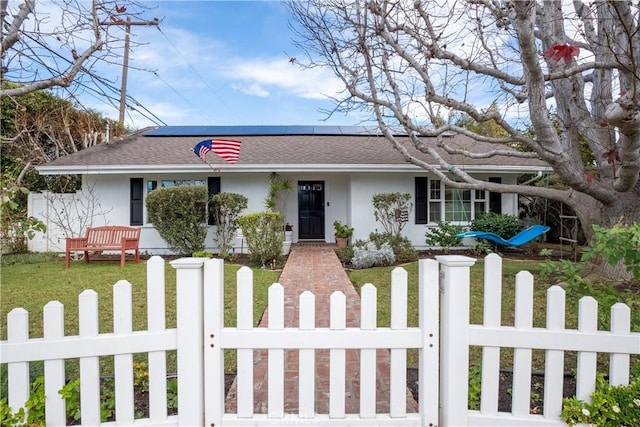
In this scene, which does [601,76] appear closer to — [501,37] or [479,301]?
[501,37]

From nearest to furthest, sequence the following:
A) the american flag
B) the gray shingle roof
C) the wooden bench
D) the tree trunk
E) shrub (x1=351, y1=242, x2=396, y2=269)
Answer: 1. the tree trunk
2. shrub (x1=351, y1=242, x2=396, y2=269)
3. the wooden bench
4. the american flag
5. the gray shingle roof

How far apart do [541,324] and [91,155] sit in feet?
41.6

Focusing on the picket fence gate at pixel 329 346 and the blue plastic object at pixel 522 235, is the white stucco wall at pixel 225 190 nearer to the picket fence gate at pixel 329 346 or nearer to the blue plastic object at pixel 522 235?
the blue plastic object at pixel 522 235

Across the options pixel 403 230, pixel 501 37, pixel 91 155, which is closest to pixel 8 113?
pixel 91 155

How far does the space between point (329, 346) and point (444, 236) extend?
9086 millimetres

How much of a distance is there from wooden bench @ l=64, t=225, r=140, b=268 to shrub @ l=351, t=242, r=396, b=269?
5758 millimetres

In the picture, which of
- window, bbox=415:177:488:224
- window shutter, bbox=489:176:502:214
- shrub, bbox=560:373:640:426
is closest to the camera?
shrub, bbox=560:373:640:426

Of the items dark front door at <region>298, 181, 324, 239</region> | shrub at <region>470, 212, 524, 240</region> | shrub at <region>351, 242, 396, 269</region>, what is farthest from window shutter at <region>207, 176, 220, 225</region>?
shrub at <region>470, 212, 524, 240</region>

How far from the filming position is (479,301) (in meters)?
5.25

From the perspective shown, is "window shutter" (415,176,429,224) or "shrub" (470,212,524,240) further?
"window shutter" (415,176,429,224)

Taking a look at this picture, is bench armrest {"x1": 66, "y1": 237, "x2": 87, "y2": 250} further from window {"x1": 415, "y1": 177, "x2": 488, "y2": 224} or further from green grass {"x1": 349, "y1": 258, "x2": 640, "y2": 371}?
window {"x1": 415, "y1": 177, "x2": 488, "y2": 224}

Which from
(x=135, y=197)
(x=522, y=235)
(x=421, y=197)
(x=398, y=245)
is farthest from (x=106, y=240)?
(x=522, y=235)

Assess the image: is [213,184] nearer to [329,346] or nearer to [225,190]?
[225,190]

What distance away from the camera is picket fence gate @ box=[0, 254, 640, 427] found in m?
1.81
